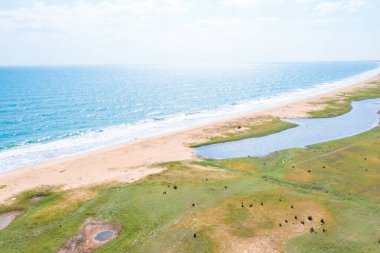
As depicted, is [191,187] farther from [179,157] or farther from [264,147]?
[264,147]

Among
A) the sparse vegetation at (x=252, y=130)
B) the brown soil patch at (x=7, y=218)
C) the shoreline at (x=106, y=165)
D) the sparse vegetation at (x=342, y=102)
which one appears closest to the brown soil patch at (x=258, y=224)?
the shoreline at (x=106, y=165)

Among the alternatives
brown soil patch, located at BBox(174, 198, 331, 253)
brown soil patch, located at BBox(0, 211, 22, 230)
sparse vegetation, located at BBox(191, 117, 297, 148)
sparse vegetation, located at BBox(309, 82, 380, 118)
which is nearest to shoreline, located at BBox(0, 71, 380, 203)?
sparse vegetation, located at BBox(191, 117, 297, 148)

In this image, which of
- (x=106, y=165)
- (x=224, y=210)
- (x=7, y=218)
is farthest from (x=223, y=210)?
(x=106, y=165)

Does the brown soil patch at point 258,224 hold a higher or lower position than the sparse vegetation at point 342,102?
higher

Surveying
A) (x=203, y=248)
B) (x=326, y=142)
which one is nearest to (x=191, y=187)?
(x=203, y=248)

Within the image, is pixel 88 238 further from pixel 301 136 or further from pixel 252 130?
pixel 301 136

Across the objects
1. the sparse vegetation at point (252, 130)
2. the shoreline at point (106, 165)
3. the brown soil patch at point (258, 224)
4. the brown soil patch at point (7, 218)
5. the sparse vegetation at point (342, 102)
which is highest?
the brown soil patch at point (258, 224)

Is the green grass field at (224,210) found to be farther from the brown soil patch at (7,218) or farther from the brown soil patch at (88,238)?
the brown soil patch at (7,218)
